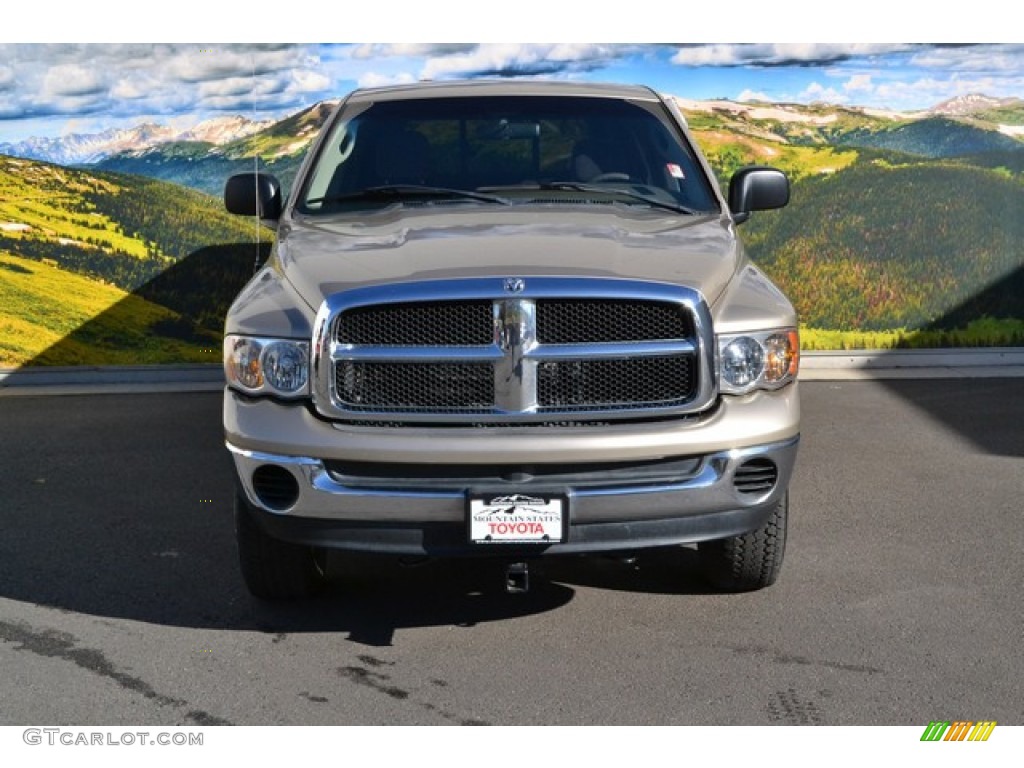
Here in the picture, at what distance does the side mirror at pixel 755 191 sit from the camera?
6.86m

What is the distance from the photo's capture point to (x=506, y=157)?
683 centimetres

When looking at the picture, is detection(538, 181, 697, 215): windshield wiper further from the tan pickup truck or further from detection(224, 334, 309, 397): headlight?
detection(224, 334, 309, 397): headlight

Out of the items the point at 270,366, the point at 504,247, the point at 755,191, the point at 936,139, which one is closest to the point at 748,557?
the point at 504,247

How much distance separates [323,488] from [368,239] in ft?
3.68

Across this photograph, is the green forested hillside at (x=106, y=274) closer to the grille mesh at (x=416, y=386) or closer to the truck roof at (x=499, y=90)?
the truck roof at (x=499, y=90)

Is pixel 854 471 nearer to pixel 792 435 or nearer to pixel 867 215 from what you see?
pixel 792 435

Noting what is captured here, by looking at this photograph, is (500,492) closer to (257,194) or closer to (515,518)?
(515,518)

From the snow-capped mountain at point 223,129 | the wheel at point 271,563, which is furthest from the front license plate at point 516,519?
the snow-capped mountain at point 223,129

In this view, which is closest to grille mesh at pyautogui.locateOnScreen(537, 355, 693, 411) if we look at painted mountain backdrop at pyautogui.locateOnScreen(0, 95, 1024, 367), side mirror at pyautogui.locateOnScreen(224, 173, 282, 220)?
side mirror at pyautogui.locateOnScreen(224, 173, 282, 220)

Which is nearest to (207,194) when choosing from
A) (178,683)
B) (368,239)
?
(368,239)

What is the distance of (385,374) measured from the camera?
531cm

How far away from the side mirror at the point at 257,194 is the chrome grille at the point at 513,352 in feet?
5.88

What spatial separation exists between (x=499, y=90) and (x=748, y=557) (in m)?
2.65
